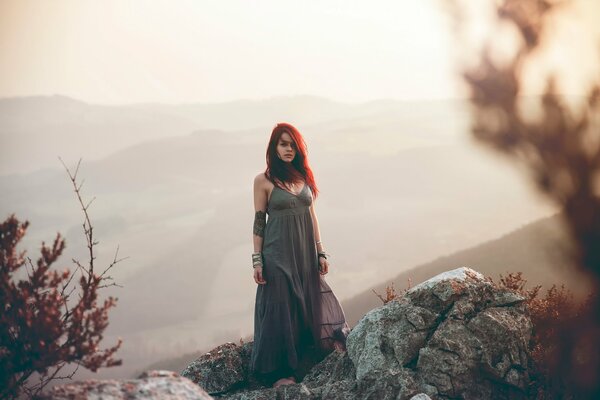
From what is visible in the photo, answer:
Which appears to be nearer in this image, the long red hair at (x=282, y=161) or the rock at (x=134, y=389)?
the rock at (x=134, y=389)

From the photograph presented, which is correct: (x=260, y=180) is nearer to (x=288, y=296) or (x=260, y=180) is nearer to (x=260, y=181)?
(x=260, y=181)

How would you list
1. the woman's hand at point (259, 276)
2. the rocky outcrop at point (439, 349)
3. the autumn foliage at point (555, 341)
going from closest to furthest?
1. the rocky outcrop at point (439, 349)
2. the autumn foliage at point (555, 341)
3. the woman's hand at point (259, 276)

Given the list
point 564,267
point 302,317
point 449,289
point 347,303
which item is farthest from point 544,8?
point 347,303

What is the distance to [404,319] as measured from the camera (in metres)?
6.74

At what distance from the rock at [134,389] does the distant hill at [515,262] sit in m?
4.77

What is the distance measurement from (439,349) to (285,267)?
6.50 feet

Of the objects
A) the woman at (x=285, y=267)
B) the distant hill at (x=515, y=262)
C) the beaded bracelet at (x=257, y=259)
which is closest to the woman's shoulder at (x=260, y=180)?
the woman at (x=285, y=267)

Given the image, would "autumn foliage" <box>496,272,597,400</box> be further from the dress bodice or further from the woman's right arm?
the woman's right arm

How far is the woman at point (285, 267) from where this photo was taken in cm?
720

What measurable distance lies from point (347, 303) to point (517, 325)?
2215cm

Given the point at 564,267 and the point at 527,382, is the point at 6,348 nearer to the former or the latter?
the point at 527,382

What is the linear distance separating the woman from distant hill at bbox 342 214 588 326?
244 cm

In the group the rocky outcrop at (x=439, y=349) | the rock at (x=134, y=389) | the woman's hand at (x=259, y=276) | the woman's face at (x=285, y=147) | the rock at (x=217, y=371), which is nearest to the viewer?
the rock at (x=134, y=389)

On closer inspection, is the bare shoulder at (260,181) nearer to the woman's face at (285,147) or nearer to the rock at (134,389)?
the woman's face at (285,147)
